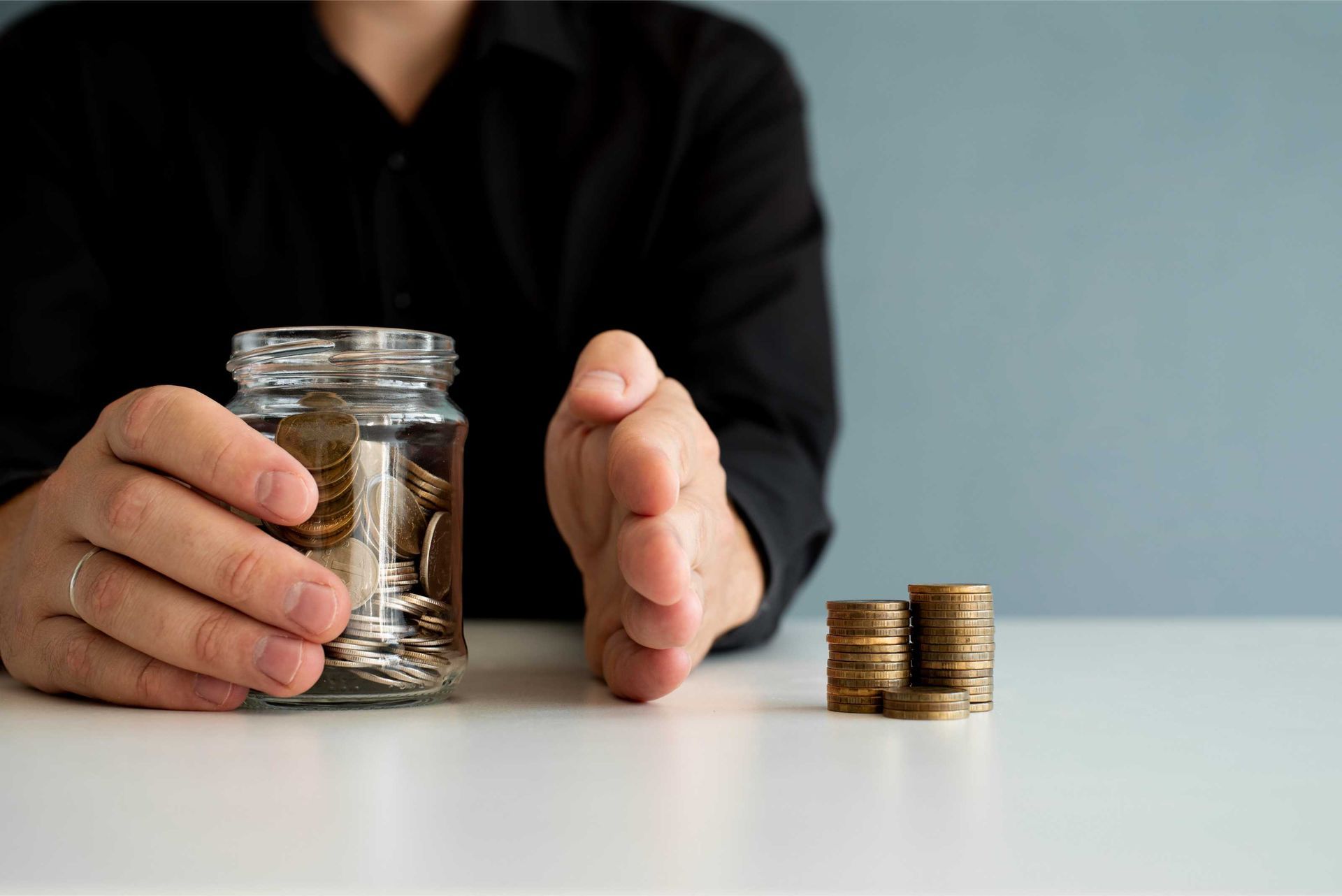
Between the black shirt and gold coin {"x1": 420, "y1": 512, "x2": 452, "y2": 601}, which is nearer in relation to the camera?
gold coin {"x1": 420, "y1": 512, "x2": 452, "y2": 601}

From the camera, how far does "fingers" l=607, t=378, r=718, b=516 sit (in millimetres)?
676

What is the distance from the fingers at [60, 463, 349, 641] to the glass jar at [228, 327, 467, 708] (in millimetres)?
19

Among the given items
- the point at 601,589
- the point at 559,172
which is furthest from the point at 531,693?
the point at 559,172

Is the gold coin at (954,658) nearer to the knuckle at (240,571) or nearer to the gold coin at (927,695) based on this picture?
the gold coin at (927,695)

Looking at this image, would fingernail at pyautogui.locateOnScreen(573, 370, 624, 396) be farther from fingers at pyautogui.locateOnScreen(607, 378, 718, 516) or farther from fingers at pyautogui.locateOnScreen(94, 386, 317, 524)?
fingers at pyautogui.locateOnScreen(94, 386, 317, 524)

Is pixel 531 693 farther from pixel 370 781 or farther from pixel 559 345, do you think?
pixel 559 345

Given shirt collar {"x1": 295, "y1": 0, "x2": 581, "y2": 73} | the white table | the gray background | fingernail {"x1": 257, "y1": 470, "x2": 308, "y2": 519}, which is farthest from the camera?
the gray background

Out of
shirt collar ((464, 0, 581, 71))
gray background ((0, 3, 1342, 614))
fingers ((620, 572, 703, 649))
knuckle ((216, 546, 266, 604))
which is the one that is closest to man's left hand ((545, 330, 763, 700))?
fingers ((620, 572, 703, 649))

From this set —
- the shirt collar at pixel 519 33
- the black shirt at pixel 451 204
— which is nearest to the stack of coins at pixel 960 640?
the black shirt at pixel 451 204

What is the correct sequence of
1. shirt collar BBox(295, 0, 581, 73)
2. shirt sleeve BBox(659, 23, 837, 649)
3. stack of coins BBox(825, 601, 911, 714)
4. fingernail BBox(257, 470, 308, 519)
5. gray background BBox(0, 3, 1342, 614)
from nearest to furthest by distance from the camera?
1. fingernail BBox(257, 470, 308, 519)
2. stack of coins BBox(825, 601, 911, 714)
3. shirt sleeve BBox(659, 23, 837, 649)
4. shirt collar BBox(295, 0, 581, 73)
5. gray background BBox(0, 3, 1342, 614)

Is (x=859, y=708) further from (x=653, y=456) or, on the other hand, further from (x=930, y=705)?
(x=653, y=456)

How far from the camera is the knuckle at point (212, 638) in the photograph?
0.65m

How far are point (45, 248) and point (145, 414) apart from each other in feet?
2.88

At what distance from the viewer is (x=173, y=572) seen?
0.66 metres
